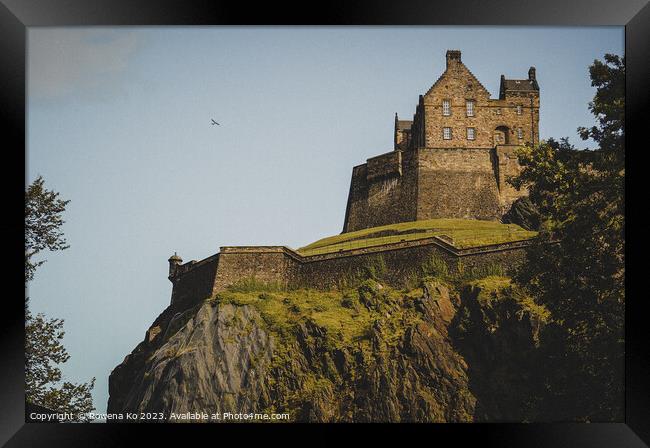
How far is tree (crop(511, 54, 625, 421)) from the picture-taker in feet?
94.6

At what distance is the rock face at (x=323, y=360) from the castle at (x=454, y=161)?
32.0ft

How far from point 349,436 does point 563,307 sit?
23.3 ft

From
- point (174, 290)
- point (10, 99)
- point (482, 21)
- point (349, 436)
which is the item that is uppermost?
point (482, 21)

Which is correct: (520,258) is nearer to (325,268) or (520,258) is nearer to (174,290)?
(325,268)

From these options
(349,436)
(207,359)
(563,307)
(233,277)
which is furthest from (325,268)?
(349,436)

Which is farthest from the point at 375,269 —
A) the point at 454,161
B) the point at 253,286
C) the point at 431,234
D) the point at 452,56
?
the point at 454,161

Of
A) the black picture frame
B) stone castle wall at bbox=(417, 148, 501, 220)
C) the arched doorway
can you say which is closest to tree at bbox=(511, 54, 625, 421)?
the black picture frame

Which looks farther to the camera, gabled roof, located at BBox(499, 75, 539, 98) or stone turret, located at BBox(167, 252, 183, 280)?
gabled roof, located at BBox(499, 75, 539, 98)

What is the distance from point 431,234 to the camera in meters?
42.5

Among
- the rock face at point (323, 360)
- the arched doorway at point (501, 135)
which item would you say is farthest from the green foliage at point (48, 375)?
the arched doorway at point (501, 135)

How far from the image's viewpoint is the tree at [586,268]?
28844 mm

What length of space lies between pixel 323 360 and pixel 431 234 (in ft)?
26.5

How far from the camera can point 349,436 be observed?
26516 mm

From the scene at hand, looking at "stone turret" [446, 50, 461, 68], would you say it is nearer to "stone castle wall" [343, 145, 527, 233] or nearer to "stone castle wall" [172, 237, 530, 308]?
"stone castle wall" [172, 237, 530, 308]
